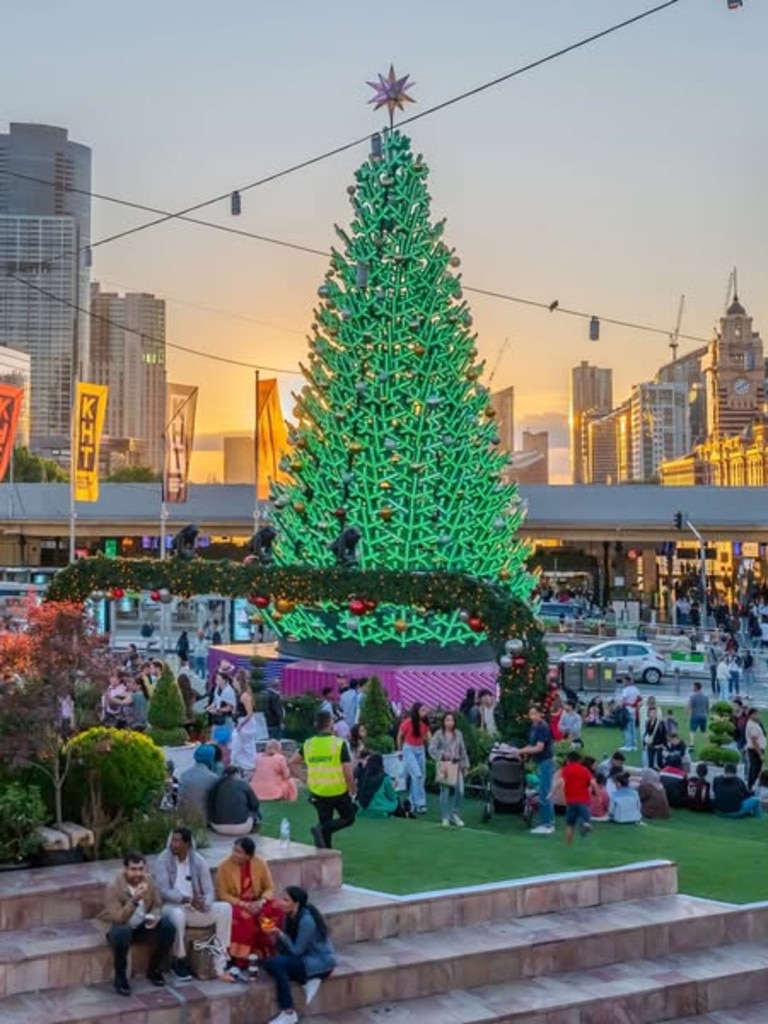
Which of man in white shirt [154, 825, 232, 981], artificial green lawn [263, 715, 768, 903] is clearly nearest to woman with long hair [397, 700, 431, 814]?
artificial green lawn [263, 715, 768, 903]

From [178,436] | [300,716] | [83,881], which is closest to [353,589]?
[300,716]

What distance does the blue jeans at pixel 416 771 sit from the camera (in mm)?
14180

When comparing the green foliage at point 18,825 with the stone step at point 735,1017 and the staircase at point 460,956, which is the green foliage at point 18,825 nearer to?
the staircase at point 460,956

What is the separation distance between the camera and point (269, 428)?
3081cm

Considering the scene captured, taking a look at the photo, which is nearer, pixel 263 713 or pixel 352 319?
pixel 263 713

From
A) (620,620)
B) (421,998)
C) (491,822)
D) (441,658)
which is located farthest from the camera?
(620,620)

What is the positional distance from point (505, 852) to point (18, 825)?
182 inches

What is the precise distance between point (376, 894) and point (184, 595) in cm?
1270

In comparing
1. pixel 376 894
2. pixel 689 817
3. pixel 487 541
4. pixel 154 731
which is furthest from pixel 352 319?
pixel 376 894

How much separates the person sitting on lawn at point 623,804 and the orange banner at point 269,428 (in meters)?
17.8

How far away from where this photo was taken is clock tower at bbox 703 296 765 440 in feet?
546

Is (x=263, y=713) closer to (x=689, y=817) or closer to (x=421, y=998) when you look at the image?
(x=689, y=817)

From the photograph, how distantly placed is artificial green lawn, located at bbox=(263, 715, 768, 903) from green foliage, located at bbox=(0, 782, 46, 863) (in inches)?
108

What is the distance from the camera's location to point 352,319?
25.2m
